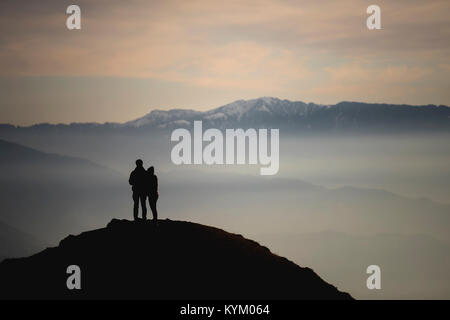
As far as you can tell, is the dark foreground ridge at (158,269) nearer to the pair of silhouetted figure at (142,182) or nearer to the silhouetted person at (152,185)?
the silhouetted person at (152,185)

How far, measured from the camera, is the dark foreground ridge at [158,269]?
97.2 feet

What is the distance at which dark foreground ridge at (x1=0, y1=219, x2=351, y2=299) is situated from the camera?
2964cm

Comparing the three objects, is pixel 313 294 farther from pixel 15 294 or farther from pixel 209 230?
pixel 15 294

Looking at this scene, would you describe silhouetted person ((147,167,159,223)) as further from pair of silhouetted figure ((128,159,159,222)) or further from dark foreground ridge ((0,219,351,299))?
dark foreground ridge ((0,219,351,299))

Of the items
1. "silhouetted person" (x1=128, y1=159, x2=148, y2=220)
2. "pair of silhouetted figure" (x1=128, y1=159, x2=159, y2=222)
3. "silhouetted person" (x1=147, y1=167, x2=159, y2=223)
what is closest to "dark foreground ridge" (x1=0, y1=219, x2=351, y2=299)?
"silhouetted person" (x1=147, y1=167, x2=159, y2=223)

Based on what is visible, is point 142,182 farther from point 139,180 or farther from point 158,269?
point 158,269

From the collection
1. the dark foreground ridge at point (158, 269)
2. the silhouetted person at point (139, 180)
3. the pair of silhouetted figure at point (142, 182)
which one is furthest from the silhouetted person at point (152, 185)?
the dark foreground ridge at point (158, 269)

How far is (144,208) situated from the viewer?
1168 inches

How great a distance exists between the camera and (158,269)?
3041cm

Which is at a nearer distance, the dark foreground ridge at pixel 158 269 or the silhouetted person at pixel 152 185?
the silhouetted person at pixel 152 185

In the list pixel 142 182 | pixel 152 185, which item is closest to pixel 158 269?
pixel 152 185
